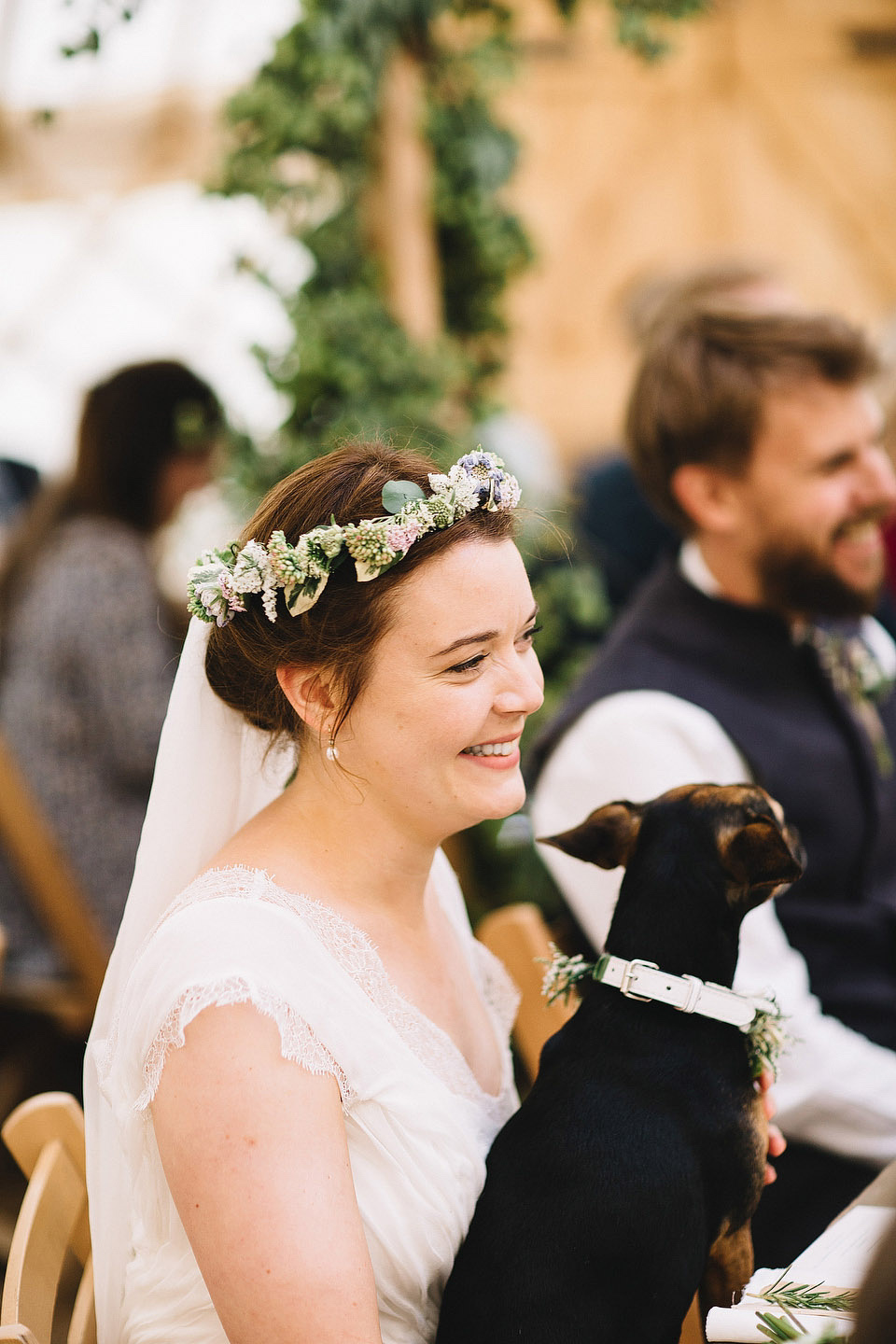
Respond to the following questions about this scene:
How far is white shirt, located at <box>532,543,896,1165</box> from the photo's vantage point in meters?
2.04

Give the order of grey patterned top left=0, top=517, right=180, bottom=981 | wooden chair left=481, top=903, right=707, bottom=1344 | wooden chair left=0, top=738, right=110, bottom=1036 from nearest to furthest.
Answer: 1. wooden chair left=481, top=903, right=707, bottom=1344
2. wooden chair left=0, top=738, right=110, bottom=1036
3. grey patterned top left=0, top=517, right=180, bottom=981

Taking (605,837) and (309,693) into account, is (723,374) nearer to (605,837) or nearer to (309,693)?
(605,837)

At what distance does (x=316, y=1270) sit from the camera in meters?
1.21

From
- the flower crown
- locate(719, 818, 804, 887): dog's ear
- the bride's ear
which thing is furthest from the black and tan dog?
the flower crown

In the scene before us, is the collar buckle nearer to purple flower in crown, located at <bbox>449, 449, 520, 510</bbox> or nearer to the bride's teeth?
the bride's teeth

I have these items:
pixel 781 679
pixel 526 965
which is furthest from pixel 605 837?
pixel 781 679

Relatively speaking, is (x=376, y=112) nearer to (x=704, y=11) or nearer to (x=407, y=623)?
(x=704, y=11)

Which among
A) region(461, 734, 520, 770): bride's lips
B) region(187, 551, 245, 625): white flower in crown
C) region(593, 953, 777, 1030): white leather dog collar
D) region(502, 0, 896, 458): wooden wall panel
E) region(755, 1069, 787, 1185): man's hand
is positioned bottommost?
region(755, 1069, 787, 1185): man's hand

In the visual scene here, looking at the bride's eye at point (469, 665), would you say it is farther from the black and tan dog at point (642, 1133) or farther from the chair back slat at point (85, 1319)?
the chair back slat at point (85, 1319)

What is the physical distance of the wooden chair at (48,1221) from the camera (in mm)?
1411

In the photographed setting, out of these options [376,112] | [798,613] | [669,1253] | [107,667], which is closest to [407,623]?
[669,1253]

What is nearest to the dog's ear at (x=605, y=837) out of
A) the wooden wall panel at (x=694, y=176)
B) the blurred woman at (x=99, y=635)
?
the blurred woman at (x=99, y=635)

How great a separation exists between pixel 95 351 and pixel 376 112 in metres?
2.69

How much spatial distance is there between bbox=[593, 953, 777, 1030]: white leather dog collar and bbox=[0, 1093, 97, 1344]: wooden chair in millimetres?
796
